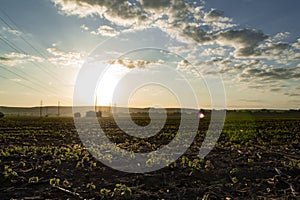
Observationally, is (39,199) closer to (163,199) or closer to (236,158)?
(163,199)

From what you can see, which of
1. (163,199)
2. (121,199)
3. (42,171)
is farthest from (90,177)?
(163,199)

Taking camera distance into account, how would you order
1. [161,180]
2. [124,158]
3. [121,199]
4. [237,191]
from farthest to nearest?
[124,158], [161,180], [237,191], [121,199]

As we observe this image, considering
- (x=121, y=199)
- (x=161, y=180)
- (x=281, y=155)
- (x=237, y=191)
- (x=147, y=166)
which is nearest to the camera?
(x=121, y=199)

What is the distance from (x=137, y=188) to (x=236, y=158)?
546 centimetres

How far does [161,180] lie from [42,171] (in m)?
3.87

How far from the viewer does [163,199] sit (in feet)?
20.4

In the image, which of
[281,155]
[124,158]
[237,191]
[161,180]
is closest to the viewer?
[237,191]

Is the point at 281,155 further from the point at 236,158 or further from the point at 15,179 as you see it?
the point at 15,179

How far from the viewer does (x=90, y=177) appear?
818 cm

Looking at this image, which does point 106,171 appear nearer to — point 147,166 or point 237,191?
point 147,166

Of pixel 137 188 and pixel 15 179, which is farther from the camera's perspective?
pixel 15 179

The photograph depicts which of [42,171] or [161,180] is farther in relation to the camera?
[42,171]

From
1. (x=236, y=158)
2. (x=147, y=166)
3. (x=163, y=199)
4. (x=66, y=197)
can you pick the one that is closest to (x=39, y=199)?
(x=66, y=197)

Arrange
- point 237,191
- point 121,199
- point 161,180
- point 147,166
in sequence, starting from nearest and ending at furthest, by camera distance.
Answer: point 121,199
point 237,191
point 161,180
point 147,166
